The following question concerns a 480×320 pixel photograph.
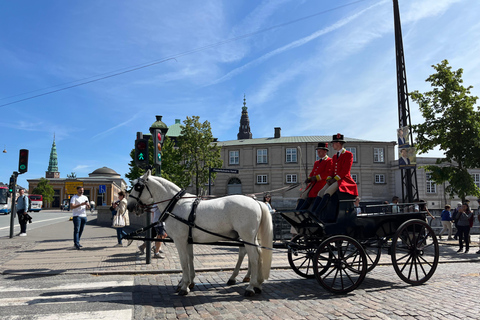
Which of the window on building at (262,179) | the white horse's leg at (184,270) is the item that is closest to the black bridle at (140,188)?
the white horse's leg at (184,270)

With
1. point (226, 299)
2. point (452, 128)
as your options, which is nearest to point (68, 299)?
point (226, 299)

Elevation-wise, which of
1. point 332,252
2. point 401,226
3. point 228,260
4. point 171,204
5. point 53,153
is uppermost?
point 53,153

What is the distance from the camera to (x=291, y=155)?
49.8 metres

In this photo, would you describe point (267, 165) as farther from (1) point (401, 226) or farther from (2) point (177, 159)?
(1) point (401, 226)

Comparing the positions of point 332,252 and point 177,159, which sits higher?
point 177,159

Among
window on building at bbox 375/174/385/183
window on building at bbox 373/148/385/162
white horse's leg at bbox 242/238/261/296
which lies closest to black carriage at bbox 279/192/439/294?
white horse's leg at bbox 242/238/261/296

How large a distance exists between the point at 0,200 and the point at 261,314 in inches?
2070

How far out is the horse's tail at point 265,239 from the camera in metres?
6.34

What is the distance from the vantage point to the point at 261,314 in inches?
200

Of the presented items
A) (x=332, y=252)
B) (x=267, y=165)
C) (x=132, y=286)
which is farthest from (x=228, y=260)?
(x=267, y=165)

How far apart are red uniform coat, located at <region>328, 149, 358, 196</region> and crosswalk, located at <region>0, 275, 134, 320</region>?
13.7 feet

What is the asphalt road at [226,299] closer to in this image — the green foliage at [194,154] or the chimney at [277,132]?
the green foliage at [194,154]

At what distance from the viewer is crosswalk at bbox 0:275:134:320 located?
5.17m

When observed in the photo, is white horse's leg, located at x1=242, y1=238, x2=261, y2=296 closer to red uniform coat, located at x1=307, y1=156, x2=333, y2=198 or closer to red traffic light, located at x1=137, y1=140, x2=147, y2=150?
red uniform coat, located at x1=307, y1=156, x2=333, y2=198
